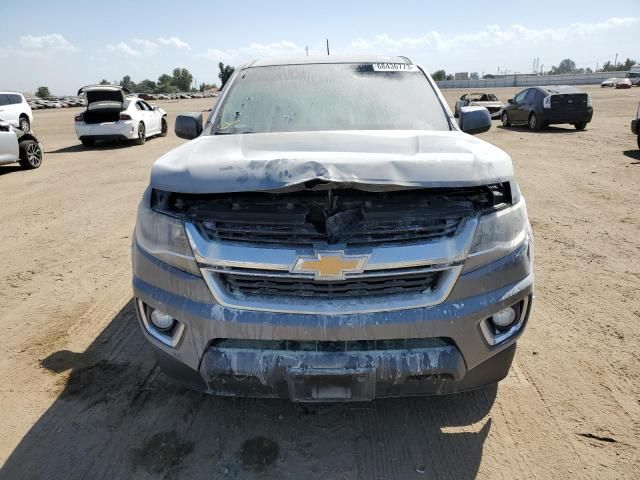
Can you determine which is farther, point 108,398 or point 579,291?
point 579,291

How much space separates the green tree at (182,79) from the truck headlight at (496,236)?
483 ft

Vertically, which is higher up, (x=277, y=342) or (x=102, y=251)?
(x=277, y=342)

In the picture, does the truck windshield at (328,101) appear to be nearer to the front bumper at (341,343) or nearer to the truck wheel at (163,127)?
the front bumper at (341,343)

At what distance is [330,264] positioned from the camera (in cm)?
207

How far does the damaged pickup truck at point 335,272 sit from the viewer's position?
82.3 inches

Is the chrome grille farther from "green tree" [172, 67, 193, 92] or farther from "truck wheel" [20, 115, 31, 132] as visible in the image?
"green tree" [172, 67, 193, 92]

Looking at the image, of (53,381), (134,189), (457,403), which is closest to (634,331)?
(457,403)

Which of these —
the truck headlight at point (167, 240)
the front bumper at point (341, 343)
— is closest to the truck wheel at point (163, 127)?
the truck headlight at point (167, 240)

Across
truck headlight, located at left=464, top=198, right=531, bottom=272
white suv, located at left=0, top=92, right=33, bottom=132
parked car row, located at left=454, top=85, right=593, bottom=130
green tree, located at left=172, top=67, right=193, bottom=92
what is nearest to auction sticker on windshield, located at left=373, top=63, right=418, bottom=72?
truck headlight, located at left=464, top=198, right=531, bottom=272

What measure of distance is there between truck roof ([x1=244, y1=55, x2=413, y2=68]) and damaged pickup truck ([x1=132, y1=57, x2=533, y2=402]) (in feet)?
6.28

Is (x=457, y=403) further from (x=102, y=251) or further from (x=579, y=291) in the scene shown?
(x=102, y=251)

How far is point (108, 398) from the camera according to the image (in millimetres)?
2914

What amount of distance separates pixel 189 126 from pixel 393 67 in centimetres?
168

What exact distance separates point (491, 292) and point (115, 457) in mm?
2033
